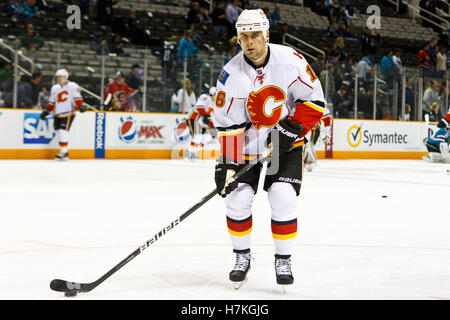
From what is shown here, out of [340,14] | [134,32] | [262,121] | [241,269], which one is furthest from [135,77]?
[241,269]

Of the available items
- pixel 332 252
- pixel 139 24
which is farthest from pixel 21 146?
pixel 332 252

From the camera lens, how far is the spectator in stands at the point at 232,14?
17.2 metres

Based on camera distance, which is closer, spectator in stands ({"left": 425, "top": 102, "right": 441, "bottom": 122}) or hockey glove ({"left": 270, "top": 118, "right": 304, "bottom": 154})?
hockey glove ({"left": 270, "top": 118, "right": 304, "bottom": 154})

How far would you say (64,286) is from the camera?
9.70 feet

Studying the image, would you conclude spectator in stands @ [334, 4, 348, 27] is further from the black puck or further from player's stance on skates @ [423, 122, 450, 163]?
the black puck

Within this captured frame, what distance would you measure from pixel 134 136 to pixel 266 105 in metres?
10.8

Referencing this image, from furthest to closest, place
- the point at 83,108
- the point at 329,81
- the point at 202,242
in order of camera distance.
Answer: the point at 329,81
the point at 83,108
the point at 202,242

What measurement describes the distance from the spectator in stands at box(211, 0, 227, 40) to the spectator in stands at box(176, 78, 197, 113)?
11.7 ft

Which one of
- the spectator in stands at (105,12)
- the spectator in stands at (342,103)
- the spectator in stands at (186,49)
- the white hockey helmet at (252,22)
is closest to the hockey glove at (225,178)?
the white hockey helmet at (252,22)

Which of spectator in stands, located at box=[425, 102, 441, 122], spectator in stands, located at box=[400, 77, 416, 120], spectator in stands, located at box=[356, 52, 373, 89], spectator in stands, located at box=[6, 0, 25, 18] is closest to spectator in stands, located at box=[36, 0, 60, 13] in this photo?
spectator in stands, located at box=[6, 0, 25, 18]

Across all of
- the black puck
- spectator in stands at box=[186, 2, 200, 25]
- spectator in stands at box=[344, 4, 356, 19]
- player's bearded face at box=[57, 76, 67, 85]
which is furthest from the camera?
spectator in stands at box=[344, 4, 356, 19]

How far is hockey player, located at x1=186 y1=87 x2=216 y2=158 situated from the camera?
13.1m

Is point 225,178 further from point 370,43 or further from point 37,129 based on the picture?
point 370,43

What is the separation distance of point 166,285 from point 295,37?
52.8 feet
